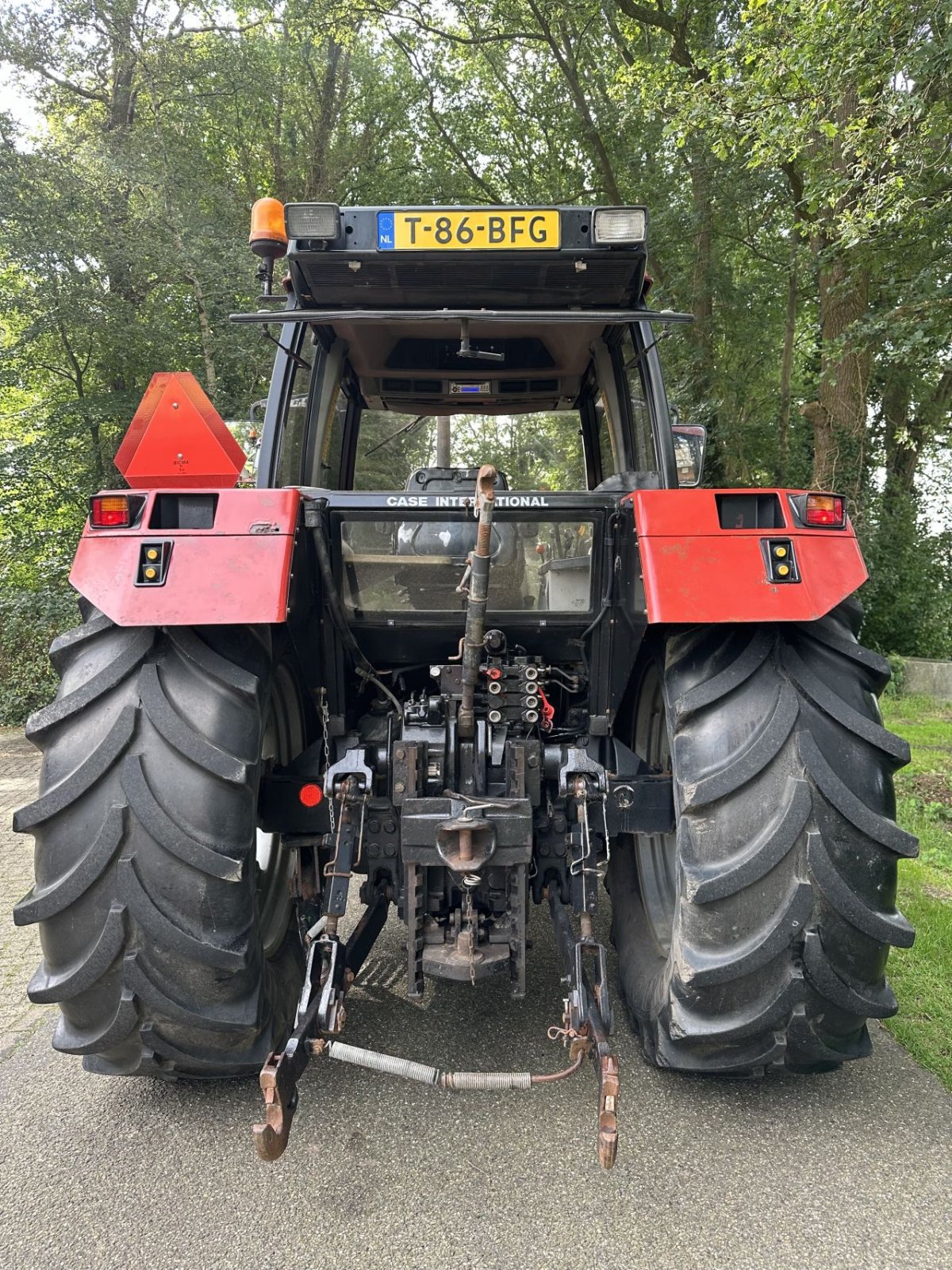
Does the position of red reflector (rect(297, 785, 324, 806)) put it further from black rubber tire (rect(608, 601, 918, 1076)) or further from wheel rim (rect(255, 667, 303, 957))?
black rubber tire (rect(608, 601, 918, 1076))

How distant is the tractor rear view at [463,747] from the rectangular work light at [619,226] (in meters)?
0.01

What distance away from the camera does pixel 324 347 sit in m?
3.15

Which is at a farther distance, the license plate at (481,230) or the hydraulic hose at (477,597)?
the license plate at (481,230)

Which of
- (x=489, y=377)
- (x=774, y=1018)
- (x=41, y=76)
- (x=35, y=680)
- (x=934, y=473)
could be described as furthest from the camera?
(x=934, y=473)

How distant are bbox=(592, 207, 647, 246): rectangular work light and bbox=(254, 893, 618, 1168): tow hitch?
81.6 inches

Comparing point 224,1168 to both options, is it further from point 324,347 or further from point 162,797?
point 324,347

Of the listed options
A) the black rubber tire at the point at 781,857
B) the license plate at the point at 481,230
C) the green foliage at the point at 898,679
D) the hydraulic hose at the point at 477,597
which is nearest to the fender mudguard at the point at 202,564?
the hydraulic hose at the point at 477,597

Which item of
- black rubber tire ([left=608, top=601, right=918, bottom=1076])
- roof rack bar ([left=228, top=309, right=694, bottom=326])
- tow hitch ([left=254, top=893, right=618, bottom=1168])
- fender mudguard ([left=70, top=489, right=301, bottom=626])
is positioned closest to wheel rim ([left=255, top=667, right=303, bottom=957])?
tow hitch ([left=254, top=893, right=618, bottom=1168])

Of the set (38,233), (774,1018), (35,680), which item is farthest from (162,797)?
(38,233)

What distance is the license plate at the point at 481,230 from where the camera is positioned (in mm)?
2574

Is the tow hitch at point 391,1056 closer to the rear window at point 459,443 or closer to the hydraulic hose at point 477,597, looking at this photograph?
the hydraulic hose at point 477,597

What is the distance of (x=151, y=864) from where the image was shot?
1.99 meters

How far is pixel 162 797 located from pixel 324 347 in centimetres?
192

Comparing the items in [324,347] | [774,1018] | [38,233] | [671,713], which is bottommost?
[774,1018]
